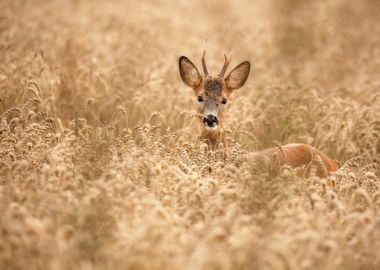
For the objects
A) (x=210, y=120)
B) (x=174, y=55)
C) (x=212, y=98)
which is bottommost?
(x=210, y=120)

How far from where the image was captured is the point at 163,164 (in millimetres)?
5789

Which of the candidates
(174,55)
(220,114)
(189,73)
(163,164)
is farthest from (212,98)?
(174,55)

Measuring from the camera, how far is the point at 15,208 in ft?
15.5

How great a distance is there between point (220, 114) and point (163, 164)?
1922 millimetres

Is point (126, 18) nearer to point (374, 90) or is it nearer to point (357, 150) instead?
point (374, 90)

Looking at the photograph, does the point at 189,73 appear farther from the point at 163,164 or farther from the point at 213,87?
the point at 163,164

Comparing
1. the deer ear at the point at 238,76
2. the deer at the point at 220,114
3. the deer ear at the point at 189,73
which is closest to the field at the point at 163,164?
the deer at the point at 220,114

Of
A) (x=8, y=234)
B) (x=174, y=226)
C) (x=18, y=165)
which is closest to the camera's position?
(x=8, y=234)

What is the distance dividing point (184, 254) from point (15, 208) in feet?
4.67

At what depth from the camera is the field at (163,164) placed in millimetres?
4234

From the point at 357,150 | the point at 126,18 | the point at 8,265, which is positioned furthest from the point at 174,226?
the point at 126,18

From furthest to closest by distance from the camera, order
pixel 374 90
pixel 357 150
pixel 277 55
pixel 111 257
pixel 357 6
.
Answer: pixel 357 6
pixel 277 55
pixel 374 90
pixel 357 150
pixel 111 257

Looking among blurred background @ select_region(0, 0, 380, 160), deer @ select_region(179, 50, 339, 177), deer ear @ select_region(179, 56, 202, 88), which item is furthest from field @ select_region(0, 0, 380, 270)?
deer ear @ select_region(179, 56, 202, 88)

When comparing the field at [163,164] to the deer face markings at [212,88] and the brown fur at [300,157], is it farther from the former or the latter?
the deer face markings at [212,88]
